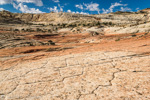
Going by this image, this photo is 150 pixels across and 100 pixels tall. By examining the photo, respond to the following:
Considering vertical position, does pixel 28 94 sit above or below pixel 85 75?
below

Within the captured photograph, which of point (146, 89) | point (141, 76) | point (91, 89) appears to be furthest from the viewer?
point (141, 76)

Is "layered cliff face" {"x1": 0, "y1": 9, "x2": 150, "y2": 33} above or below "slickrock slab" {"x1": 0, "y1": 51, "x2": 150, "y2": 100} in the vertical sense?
above

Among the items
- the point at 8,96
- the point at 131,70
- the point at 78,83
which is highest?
the point at 131,70

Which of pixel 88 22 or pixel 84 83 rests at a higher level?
pixel 88 22

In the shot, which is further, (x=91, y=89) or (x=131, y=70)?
(x=131, y=70)

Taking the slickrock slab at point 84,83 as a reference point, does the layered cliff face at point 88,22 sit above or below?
above

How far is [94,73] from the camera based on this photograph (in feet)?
9.70

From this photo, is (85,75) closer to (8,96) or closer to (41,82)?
(41,82)

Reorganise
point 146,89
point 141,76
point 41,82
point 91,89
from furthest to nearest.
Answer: point 41,82
point 141,76
point 91,89
point 146,89

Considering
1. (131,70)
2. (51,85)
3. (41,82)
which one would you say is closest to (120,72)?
(131,70)

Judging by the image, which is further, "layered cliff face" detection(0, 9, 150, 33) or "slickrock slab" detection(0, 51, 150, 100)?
"layered cliff face" detection(0, 9, 150, 33)

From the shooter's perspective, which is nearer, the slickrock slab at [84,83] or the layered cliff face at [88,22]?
the slickrock slab at [84,83]

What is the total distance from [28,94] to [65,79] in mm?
889

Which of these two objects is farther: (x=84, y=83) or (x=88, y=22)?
(x=88, y=22)
